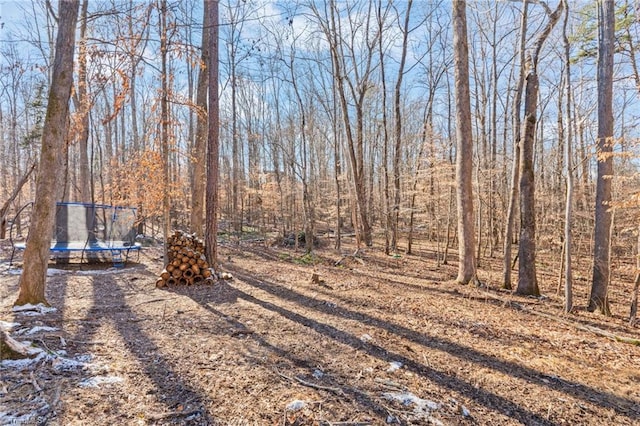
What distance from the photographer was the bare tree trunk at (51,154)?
3793 millimetres

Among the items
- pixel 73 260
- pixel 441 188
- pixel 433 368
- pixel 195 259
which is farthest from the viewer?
pixel 441 188

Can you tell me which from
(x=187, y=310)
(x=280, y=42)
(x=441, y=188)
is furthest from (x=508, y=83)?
(x=187, y=310)

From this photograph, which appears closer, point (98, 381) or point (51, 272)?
point (98, 381)

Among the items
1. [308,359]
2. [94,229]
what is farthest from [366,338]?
[94,229]

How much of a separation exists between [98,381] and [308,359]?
169 cm

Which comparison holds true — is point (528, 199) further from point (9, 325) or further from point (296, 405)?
point (9, 325)

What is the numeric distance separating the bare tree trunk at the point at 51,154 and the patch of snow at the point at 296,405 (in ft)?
12.1

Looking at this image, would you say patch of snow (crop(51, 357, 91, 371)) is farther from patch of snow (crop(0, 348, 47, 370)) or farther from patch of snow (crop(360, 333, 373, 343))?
patch of snow (crop(360, 333, 373, 343))

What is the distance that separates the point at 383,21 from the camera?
12.4 m

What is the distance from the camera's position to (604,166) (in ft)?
17.7

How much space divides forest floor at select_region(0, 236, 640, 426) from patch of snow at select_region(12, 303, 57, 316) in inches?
3.8

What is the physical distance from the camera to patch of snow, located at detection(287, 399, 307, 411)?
2.19m

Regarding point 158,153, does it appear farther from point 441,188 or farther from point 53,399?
point 441,188

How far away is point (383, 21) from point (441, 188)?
725 centimetres
